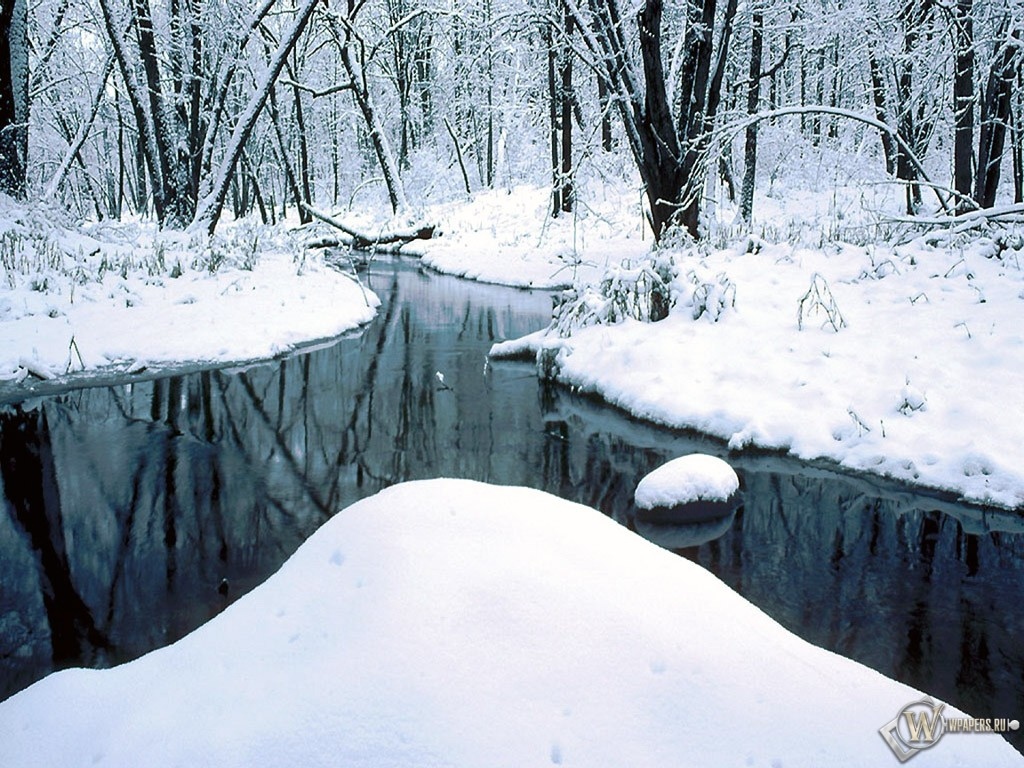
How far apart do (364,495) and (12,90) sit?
450 inches

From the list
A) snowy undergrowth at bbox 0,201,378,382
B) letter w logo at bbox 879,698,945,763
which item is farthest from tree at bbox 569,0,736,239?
letter w logo at bbox 879,698,945,763

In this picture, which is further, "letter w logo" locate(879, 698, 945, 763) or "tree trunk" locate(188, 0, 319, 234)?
"tree trunk" locate(188, 0, 319, 234)

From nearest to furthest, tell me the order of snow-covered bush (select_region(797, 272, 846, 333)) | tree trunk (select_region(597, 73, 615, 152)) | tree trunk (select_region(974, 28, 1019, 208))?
snow-covered bush (select_region(797, 272, 846, 333)) < tree trunk (select_region(597, 73, 615, 152)) < tree trunk (select_region(974, 28, 1019, 208))

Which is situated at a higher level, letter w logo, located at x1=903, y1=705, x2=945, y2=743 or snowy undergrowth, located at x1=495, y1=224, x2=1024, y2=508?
snowy undergrowth, located at x1=495, y1=224, x2=1024, y2=508

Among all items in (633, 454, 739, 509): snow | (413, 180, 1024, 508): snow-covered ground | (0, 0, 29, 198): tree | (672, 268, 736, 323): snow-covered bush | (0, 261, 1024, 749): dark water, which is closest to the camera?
(0, 261, 1024, 749): dark water

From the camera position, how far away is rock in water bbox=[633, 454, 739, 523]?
16.9ft

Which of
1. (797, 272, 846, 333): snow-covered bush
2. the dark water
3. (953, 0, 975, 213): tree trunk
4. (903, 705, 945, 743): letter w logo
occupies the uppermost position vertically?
(953, 0, 975, 213): tree trunk

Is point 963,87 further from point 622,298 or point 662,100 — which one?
point 622,298

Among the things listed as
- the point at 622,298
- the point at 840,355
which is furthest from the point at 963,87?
the point at 840,355

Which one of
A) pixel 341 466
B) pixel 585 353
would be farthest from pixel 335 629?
pixel 585 353

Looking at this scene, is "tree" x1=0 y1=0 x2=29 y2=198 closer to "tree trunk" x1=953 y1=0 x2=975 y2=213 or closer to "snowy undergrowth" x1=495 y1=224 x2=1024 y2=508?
"snowy undergrowth" x1=495 y1=224 x2=1024 y2=508

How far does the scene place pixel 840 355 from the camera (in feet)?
23.1

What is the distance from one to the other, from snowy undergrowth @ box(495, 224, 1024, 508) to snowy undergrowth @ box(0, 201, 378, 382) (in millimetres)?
3791

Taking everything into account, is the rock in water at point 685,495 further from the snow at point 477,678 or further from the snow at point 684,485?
the snow at point 477,678
